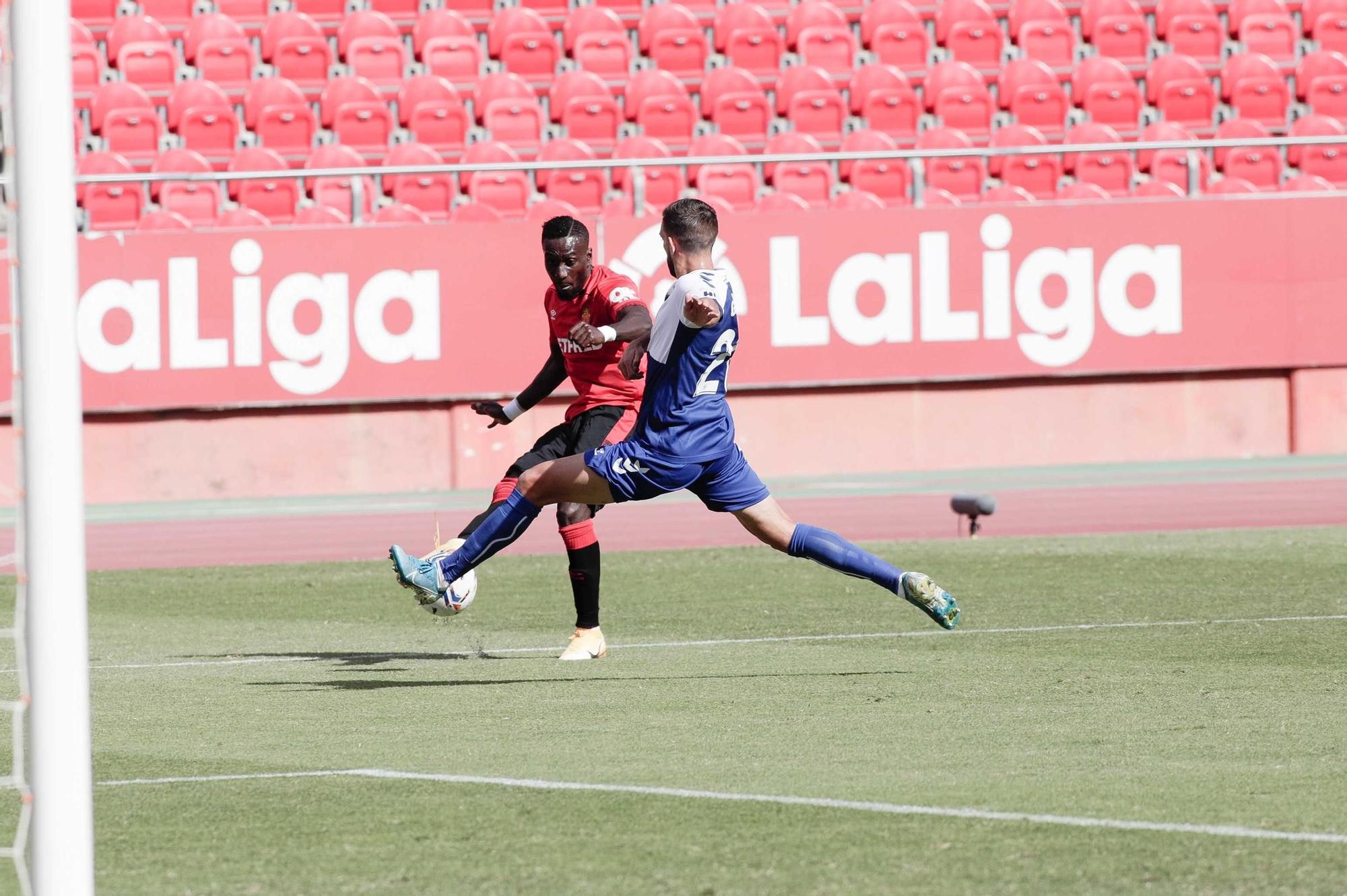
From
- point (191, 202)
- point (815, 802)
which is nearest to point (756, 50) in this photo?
point (191, 202)

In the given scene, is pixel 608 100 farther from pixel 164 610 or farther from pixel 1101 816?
pixel 1101 816

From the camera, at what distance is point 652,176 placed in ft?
68.7

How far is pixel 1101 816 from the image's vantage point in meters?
5.80

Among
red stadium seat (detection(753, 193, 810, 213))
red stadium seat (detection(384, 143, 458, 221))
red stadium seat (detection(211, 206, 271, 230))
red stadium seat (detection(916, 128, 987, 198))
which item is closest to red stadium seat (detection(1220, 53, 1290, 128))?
red stadium seat (detection(916, 128, 987, 198))


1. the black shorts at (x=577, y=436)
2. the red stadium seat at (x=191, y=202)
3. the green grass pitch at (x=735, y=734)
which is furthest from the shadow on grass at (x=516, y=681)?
the red stadium seat at (x=191, y=202)

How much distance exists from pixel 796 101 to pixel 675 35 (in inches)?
67.2

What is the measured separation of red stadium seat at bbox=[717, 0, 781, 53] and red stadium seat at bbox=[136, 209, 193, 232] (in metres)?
6.57

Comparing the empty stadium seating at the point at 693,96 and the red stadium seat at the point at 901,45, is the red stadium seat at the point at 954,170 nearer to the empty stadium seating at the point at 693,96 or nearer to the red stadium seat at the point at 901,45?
the empty stadium seating at the point at 693,96

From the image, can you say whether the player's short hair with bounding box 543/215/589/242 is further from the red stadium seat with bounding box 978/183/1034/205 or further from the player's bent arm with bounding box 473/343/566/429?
the red stadium seat with bounding box 978/183/1034/205

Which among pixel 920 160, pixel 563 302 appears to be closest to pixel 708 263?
pixel 563 302

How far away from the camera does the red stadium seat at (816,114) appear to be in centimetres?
2262

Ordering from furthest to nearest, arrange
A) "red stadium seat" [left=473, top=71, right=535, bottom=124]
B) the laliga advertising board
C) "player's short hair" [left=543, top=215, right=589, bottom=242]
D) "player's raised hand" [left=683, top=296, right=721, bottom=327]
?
"red stadium seat" [left=473, top=71, right=535, bottom=124]
the laliga advertising board
"player's short hair" [left=543, top=215, right=589, bottom=242]
"player's raised hand" [left=683, top=296, right=721, bottom=327]

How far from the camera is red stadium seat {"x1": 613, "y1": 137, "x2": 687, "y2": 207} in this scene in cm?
2070

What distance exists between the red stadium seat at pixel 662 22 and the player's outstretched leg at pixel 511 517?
1512cm
